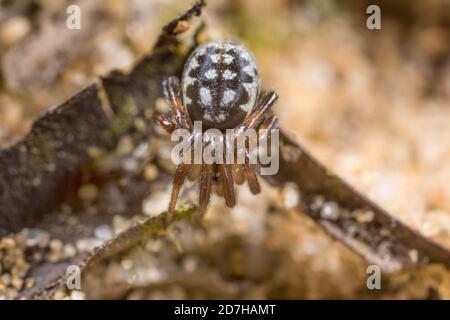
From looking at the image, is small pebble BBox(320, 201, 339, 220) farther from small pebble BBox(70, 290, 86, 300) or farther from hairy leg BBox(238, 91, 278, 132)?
small pebble BBox(70, 290, 86, 300)

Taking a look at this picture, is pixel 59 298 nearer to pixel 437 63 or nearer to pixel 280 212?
pixel 280 212

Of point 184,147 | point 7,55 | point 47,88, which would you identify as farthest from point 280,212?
point 7,55

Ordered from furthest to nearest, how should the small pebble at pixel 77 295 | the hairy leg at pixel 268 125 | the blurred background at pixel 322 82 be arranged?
the blurred background at pixel 322 82 < the hairy leg at pixel 268 125 < the small pebble at pixel 77 295

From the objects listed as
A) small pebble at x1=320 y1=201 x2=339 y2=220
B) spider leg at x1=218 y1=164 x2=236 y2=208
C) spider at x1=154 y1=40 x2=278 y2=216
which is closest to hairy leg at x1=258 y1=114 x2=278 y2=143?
spider at x1=154 y1=40 x2=278 y2=216

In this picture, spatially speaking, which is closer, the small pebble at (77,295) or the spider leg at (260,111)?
the small pebble at (77,295)

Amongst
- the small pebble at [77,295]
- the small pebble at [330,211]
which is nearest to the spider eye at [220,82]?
the small pebble at [330,211]

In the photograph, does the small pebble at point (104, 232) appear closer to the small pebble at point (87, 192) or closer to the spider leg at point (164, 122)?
the small pebble at point (87, 192)
